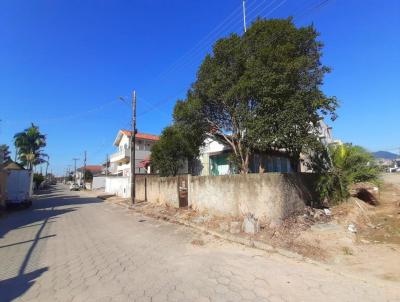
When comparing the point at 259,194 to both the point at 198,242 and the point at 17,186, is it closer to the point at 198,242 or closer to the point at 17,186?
the point at 198,242

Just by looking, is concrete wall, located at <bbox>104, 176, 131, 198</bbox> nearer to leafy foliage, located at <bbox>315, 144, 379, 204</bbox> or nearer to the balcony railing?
the balcony railing

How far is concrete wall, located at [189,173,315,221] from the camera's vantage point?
9.27 meters

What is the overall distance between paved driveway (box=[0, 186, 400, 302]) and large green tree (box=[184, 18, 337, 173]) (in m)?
4.39

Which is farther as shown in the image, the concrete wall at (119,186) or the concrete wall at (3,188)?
the concrete wall at (119,186)

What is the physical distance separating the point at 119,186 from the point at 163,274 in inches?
1079

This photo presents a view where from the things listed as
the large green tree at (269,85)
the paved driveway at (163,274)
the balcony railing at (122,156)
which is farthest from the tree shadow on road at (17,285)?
the balcony railing at (122,156)

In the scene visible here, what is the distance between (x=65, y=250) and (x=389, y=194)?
13637 mm

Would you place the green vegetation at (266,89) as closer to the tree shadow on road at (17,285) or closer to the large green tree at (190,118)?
the large green tree at (190,118)

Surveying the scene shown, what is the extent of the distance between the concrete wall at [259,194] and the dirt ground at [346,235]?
14.9 inches

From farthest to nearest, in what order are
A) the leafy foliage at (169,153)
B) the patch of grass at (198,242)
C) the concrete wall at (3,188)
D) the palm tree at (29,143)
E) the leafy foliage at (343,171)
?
the palm tree at (29,143) < the leafy foliage at (169,153) < the concrete wall at (3,188) < the leafy foliage at (343,171) < the patch of grass at (198,242)

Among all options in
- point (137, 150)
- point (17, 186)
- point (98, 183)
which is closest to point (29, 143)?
point (98, 183)

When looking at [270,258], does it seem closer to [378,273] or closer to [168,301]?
[378,273]

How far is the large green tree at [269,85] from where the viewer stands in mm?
9805

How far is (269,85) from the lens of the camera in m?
9.81
